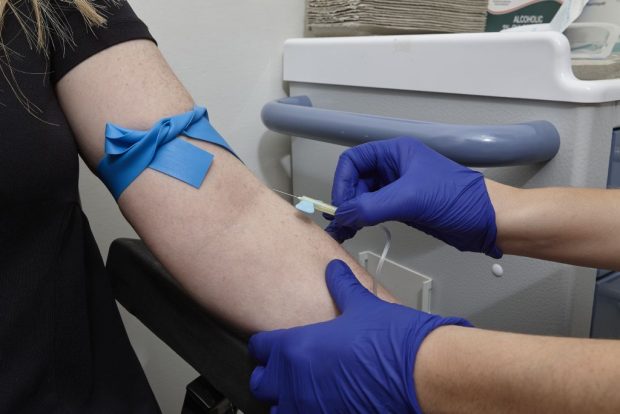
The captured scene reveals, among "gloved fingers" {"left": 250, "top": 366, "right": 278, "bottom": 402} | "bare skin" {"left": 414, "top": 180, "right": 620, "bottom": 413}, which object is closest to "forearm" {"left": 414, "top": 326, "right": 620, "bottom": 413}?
"bare skin" {"left": 414, "top": 180, "right": 620, "bottom": 413}

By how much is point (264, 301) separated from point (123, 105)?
282 millimetres

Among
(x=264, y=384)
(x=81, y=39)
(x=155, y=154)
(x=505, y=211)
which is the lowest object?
(x=264, y=384)

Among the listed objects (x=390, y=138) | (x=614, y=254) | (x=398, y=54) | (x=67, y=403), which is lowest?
(x=67, y=403)

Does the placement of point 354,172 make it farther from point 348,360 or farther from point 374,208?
point 348,360

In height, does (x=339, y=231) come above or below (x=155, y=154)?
below

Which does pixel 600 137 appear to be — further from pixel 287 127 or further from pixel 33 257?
pixel 33 257

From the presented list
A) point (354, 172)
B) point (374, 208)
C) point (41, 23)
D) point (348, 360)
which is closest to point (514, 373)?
point (348, 360)

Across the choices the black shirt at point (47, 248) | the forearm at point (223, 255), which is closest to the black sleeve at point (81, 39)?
the black shirt at point (47, 248)

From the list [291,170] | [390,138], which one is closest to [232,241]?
[390,138]

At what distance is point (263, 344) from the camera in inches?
21.2

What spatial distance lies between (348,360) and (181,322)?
0.64ft

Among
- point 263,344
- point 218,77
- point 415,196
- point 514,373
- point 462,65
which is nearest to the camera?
point 514,373

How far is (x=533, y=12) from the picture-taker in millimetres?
1133

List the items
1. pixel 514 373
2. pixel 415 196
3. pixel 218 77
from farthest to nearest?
pixel 218 77
pixel 415 196
pixel 514 373
